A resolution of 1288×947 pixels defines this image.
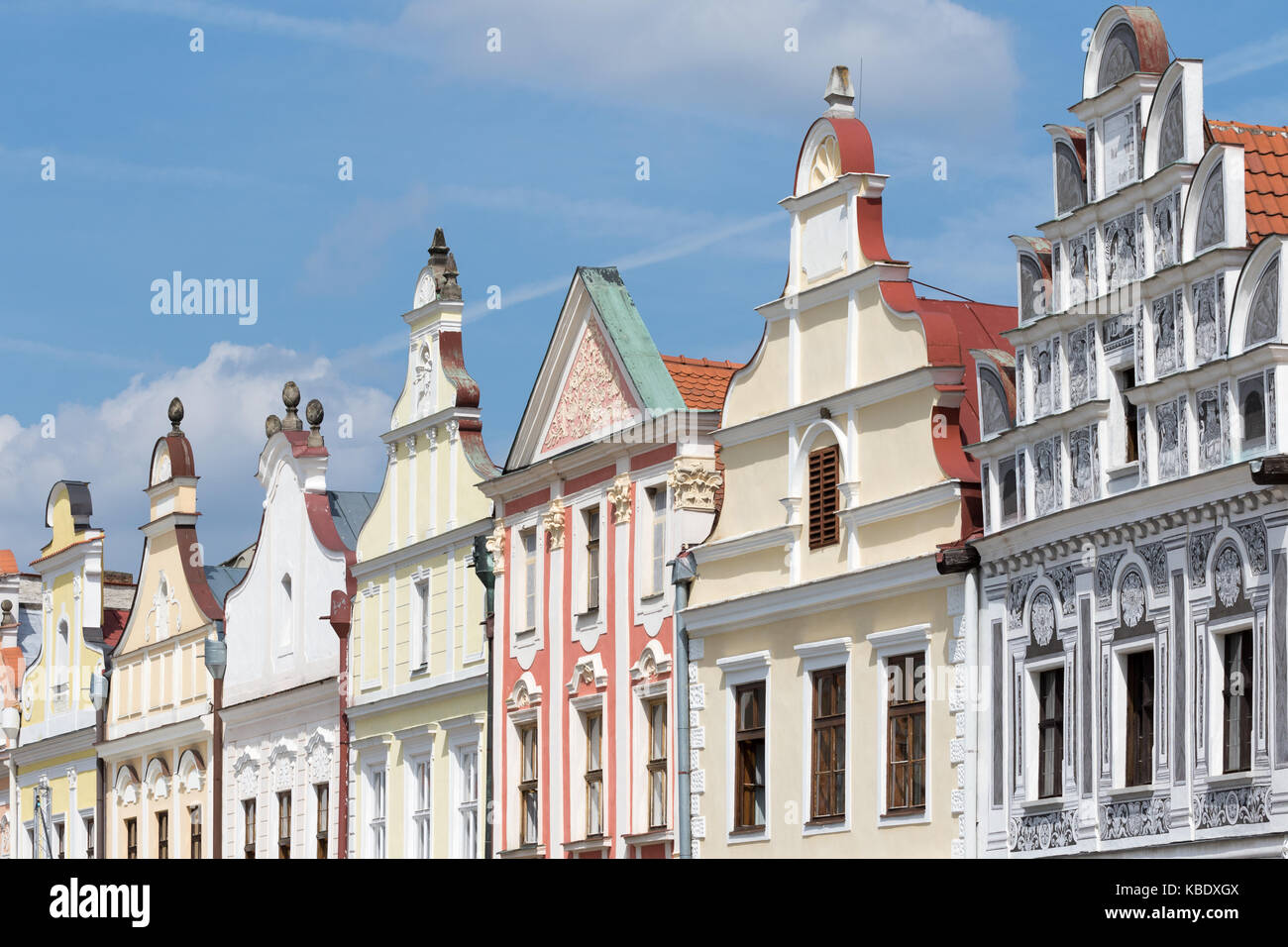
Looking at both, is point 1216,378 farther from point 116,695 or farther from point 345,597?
point 116,695

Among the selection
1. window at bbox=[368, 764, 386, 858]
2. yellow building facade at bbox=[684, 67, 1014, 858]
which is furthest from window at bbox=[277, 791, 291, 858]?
yellow building facade at bbox=[684, 67, 1014, 858]

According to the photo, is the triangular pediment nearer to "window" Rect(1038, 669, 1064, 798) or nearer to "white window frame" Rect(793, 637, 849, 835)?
"white window frame" Rect(793, 637, 849, 835)

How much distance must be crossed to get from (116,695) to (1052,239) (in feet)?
106

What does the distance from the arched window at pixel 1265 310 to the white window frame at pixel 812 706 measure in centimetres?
787

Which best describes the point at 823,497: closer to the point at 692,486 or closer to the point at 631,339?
the point at 692,486

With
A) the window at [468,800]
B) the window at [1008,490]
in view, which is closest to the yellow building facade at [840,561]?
the window at [1008,490]

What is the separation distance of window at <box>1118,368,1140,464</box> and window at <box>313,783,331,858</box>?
21.7 meters

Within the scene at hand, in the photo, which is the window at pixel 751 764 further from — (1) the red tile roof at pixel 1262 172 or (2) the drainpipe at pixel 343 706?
(2) the drainpipe at pixel 343 706

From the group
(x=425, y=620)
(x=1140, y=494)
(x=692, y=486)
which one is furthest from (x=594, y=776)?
(x=1140, y=494)

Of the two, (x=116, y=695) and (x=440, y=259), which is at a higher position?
(x=440, y=259)

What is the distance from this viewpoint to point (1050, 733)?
27.4 metres

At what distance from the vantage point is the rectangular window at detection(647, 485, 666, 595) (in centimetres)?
3444

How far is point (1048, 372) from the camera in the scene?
2775 centimetres
